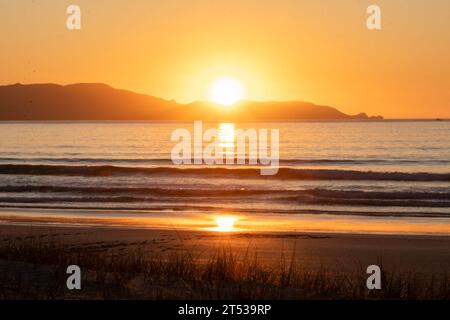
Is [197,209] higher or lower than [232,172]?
lower

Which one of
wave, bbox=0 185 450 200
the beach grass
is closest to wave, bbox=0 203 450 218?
wave, bbox=0 185 450 200

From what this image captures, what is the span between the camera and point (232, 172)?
3984cm

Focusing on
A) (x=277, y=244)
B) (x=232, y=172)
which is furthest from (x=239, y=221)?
(x=232, y=172)

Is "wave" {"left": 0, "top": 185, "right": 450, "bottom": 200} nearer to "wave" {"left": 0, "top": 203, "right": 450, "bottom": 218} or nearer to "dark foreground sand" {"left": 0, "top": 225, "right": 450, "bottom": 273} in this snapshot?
"wave" {"left": 0, "top": 203, "right": 450, "bottom": 218}

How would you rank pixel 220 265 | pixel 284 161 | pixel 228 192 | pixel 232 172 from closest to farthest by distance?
pixel 220 265
pixel 228 192
pixel 232 172
pixel 284 161

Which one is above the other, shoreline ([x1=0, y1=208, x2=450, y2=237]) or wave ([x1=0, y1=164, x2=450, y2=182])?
wave ([x1=0, y1=164, x2=450, y2=182])

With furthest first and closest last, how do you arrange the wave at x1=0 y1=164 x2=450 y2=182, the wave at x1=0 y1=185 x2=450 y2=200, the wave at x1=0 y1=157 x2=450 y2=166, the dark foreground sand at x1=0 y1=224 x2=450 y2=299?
the wave at x1=0 y1=157 x2=450 y2=166, the wave at x1=0 y1=164 x2=450 y2=182, the wave at x1=0 y1=185 x2=450 y2=200, the dark foreground sand at x1=0 y1=224 x2=450 y2=299

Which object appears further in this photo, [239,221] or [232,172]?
[232,172]

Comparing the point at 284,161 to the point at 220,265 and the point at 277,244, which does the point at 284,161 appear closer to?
the point at 277,244

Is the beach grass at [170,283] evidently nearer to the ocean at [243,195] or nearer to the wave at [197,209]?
the ocean at [243,195]

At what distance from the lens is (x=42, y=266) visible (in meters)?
9.97

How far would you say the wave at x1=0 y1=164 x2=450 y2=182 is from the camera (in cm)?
3675
